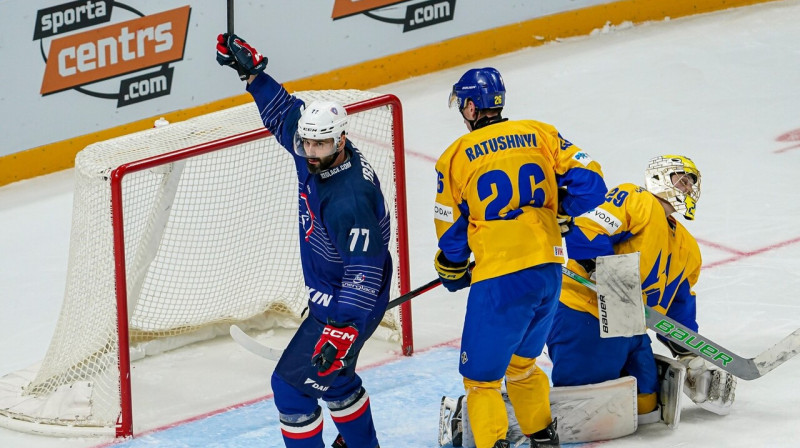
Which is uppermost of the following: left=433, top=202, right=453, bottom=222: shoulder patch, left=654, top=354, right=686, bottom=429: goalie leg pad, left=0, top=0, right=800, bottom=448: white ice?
left=433, top=202, right=453, bottom=222: shoulder patch

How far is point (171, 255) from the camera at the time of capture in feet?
17.9

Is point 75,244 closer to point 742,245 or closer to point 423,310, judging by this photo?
point 423,310

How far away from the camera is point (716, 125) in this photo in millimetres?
7598

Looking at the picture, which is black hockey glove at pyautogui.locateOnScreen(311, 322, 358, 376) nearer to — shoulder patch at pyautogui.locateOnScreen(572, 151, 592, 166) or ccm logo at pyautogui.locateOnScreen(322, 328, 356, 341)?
ccm logo at pyautogui.locateOnScreen(322, 328, 356, 341)

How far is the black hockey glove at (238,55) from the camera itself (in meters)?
4.38

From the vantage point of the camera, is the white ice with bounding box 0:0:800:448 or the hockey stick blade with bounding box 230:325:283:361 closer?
the hockey stick blade with bounding box 230:325:283:361

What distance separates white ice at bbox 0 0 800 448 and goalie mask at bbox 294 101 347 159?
3.94 ft

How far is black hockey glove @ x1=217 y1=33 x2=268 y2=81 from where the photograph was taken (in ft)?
14.4

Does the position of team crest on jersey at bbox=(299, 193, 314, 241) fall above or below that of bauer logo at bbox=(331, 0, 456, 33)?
above

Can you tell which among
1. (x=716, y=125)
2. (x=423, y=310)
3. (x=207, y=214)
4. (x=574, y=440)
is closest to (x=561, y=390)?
(x=574, y=440)

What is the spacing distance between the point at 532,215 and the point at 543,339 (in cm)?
42

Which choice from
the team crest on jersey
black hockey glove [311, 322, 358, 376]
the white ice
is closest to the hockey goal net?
the white ice

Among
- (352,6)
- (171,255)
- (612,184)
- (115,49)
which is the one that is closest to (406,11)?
(352,6)

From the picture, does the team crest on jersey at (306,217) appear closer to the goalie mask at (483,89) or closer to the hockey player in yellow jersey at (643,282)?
the goalie mask at (483,89)
